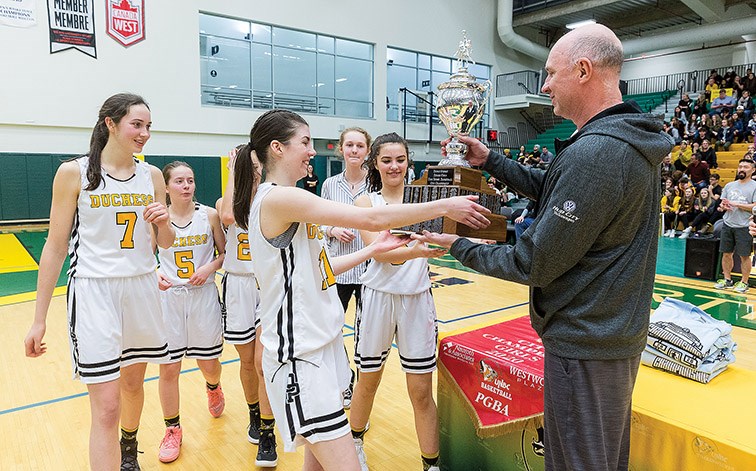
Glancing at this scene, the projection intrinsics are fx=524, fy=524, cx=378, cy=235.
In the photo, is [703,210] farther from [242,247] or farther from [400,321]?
[242,247]

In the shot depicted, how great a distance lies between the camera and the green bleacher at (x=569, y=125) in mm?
21062

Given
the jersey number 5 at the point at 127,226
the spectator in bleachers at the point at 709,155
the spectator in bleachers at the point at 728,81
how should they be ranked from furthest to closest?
the spectator in bleachers at the point at 728,81
the spectator in bleachers at the point at 709,155
the jersey number 5 at the point at 127,226

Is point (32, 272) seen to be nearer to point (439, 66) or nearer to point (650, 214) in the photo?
point (650, 214)

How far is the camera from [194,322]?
329 cm

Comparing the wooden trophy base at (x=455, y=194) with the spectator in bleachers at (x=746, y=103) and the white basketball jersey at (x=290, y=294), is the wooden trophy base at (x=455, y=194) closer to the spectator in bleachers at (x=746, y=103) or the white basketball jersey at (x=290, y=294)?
the white basketball jersey at (x=290, y=294)

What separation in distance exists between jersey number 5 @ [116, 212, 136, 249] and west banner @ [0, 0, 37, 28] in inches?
496

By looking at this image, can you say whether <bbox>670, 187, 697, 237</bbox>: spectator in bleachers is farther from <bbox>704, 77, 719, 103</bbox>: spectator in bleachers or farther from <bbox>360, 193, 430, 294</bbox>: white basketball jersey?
<bbox>360, 193, 430, 294</bbox>: white basketball jersey

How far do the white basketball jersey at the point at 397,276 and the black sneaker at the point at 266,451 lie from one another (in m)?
1.08

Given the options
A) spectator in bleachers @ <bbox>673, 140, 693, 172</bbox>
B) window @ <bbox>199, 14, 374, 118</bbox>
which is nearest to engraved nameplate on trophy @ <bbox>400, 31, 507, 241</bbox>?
window @ <bbox>199, 14, 374, 118</bbox>

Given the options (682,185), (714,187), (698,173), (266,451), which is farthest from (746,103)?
(266,451)

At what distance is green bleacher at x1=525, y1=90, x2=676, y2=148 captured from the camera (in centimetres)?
2106

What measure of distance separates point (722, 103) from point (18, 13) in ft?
63.6

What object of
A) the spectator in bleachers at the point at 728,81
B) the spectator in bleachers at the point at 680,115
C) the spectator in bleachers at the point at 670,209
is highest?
the spectator in bleachers at the point at 728,81

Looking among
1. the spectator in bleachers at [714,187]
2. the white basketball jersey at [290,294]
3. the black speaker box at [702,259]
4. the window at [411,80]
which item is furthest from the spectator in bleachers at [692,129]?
the white basketball jersey at [290,294]
